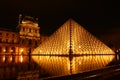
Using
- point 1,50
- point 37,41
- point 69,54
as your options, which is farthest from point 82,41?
point 37,41

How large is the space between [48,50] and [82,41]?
4.65 m

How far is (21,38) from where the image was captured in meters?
36.9

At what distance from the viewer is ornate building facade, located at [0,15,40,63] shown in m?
33.0

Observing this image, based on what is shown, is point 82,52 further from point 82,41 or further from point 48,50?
point 48,50

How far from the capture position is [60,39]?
20.7 meters

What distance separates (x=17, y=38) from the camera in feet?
119

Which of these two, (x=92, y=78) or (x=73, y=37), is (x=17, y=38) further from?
(x=92, y=78)

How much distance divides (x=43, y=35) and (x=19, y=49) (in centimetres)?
906

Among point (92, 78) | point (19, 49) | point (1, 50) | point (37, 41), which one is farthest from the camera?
A: point (37, 41)

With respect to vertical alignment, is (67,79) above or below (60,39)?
below

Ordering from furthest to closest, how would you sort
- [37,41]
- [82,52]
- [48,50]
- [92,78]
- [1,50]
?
[37,41], [1,50], [82,52], [48,50], [92,78]

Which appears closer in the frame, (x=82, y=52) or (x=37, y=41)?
(x=82, y=52)

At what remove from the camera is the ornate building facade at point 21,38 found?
108 feet

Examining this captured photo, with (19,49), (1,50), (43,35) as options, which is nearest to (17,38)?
(19,49)
